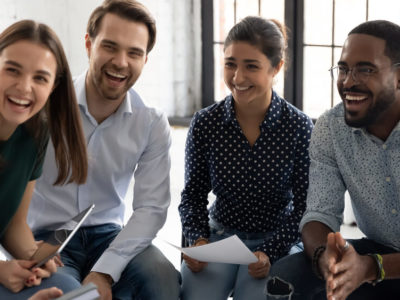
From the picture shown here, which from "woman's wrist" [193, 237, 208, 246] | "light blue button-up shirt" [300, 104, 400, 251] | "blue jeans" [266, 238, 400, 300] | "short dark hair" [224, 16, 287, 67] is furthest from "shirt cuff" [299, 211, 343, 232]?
"short dark hair" [224, 16, 287, 67]

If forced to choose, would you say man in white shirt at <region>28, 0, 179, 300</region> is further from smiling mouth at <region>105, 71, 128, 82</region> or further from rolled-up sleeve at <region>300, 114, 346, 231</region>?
rolled-up sleeve at <region>300, 114, 346, 231</region>

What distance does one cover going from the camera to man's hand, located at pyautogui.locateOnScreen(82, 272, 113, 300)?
216cm

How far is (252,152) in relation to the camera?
7.93 feet

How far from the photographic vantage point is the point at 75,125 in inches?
84.1

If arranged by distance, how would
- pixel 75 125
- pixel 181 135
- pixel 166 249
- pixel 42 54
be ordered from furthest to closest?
pixel 181 135 < pixel 166 249 < pixel 75 125 < pixel 42 54

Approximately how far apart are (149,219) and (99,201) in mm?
199

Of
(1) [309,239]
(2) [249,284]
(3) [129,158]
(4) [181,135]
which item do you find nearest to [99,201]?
(3) [129,158]

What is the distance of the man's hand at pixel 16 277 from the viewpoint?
1.94m

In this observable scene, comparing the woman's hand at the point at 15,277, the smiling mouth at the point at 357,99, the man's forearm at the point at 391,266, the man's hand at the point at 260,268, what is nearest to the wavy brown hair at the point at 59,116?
the woman's hand at the point at 15,277

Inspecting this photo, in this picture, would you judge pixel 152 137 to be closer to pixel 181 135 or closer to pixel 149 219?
pixel 149 219

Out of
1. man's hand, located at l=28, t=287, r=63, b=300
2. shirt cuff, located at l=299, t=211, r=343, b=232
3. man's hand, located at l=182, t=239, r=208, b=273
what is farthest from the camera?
man's hand, located at l=182, t=239, r=208, b=273

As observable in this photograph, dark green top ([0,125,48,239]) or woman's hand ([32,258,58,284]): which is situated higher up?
dark green top ([0,125,48,239])

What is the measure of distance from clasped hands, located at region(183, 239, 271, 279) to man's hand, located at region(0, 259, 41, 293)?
0.54 metres

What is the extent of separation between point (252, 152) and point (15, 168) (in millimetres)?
808
